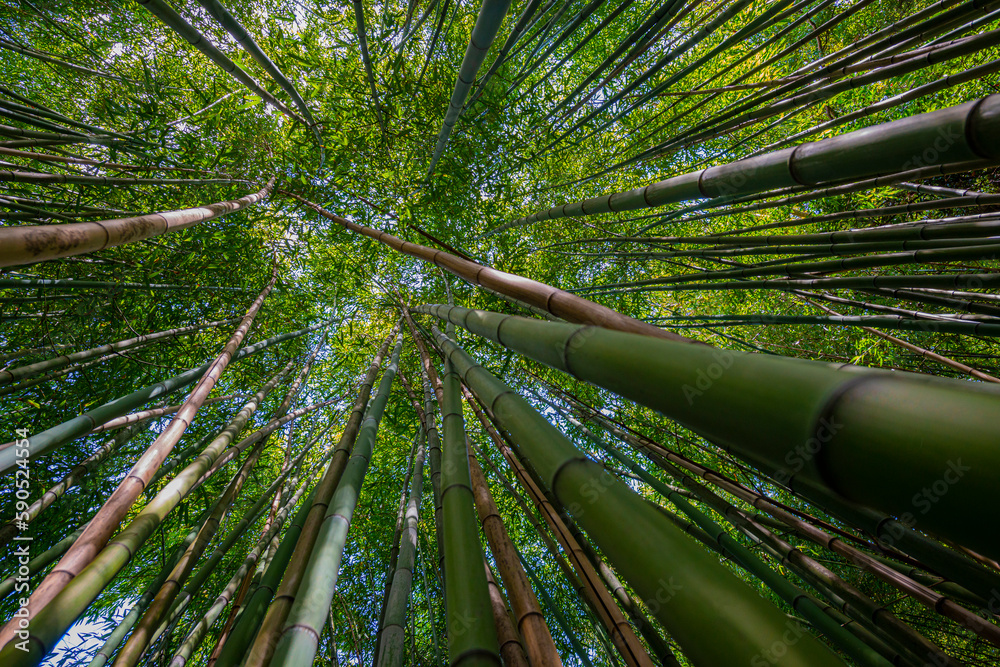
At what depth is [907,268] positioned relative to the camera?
129 inches

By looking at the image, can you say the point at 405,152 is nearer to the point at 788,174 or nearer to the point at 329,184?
the point at 329,184

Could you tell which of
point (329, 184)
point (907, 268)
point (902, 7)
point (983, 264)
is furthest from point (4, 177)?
point (983, 264)

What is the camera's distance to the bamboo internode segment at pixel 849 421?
351 millimetres

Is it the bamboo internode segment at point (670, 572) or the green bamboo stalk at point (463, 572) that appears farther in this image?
the green bamboo stalk at point (463, 572)

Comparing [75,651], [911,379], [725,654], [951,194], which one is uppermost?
[951,194]

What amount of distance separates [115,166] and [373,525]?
130 inches

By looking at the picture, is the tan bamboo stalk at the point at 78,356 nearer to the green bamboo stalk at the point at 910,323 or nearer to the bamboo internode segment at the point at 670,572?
the bamboo internode segment at the point at 670,572

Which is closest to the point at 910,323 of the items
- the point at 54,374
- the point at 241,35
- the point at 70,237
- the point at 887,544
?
the point at 887,544

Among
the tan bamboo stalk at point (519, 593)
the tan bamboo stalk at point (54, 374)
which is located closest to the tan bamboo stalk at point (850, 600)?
the tan bamboo stalk at point (519, 593)

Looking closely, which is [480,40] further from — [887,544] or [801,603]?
[801,603]

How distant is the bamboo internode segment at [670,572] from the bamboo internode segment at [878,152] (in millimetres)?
664

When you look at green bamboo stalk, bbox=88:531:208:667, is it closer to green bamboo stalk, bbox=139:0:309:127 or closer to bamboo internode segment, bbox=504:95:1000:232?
green bamboo stalk, bbox=139:0:309:127

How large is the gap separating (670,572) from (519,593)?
0.67 metres

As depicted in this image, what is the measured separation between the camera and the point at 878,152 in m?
0.84
